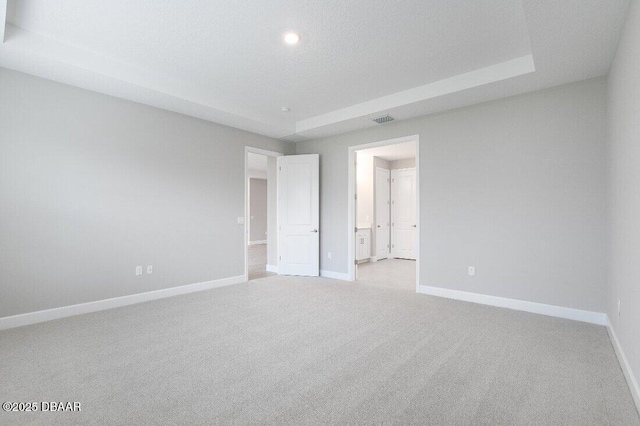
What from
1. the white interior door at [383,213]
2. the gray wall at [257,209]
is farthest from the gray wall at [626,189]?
the gray wall at [257,209]

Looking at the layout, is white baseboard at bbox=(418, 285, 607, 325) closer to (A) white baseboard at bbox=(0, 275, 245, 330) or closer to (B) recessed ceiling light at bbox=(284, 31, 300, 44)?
(A) white baseboard at bbox=(0, 275, 245, 330)

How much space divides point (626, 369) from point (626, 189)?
131cm

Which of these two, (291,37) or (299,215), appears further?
Result: (299,215)

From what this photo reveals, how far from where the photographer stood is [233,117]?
4.73 metres

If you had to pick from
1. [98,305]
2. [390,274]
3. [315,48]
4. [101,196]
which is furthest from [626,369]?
[101,196]

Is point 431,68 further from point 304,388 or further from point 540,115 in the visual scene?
point 304,388

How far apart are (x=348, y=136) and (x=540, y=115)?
2895 millimetres

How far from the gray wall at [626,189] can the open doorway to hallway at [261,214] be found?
4799 millimetres

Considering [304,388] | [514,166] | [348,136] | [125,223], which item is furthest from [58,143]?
[514,166]

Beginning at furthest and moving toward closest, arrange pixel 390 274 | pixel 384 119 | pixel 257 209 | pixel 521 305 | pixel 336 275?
1. pixel 257 209
2. pixel 390 274
3. pixel 336 275
4. pixel 384 119
5. pixel 521 305

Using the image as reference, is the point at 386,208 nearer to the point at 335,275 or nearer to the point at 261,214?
the point at 335,275

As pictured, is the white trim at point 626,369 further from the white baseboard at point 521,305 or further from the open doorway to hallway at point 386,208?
the open doorway to hallway at point 386,208

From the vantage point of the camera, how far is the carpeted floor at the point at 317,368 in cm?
182

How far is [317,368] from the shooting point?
234 cm
